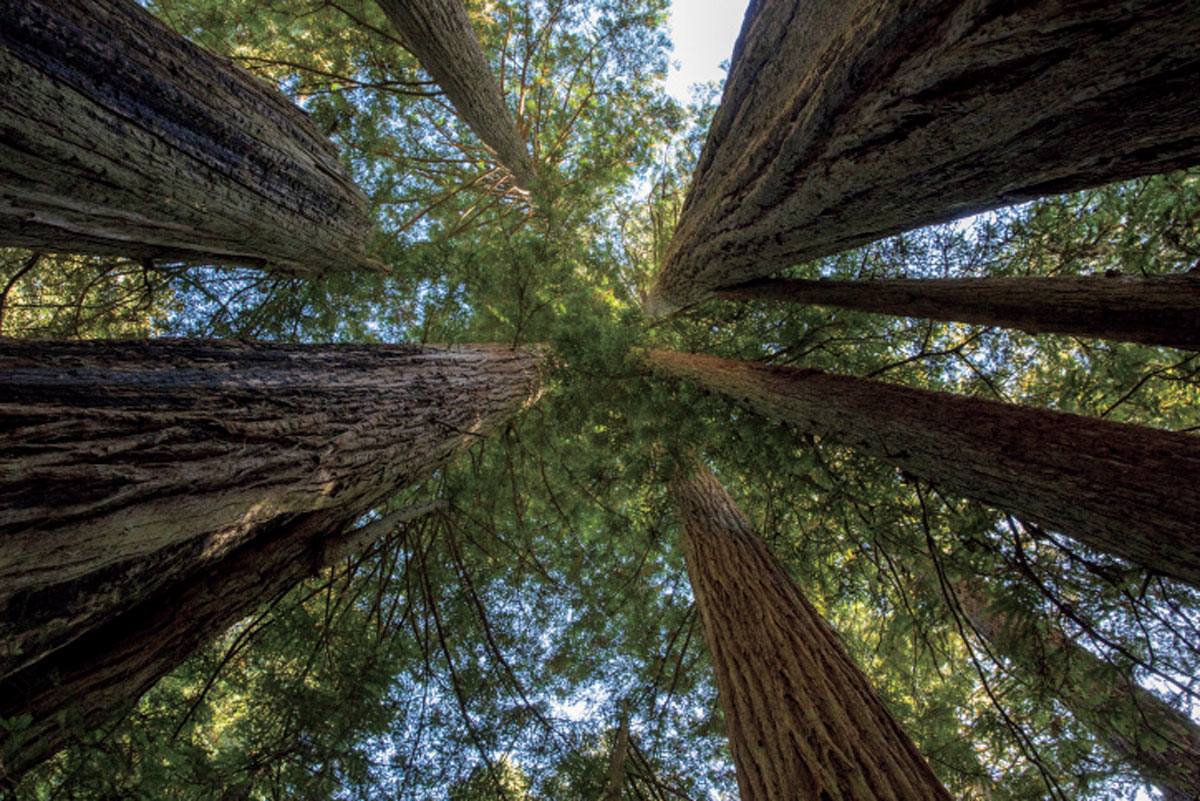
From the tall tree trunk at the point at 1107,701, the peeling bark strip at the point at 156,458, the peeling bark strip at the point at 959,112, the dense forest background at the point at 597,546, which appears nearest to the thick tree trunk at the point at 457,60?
the dense forest background at the point at 597,546

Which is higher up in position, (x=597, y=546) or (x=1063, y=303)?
(x=1063, y=303)

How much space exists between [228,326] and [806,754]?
191 inches

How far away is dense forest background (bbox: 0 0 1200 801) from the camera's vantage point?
2.50 m

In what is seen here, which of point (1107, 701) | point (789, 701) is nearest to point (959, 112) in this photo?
point (789, 701)

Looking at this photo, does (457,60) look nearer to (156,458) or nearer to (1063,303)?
(156,458)

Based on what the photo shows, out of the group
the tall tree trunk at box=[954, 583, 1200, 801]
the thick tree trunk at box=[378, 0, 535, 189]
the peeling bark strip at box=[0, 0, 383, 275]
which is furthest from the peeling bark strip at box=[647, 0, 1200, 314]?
the peeling bark strip at box=[0, 0, 383, 275]

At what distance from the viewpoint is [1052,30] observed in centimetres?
112

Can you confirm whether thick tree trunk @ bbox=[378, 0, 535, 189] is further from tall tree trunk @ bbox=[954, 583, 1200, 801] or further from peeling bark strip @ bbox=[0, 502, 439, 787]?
tall tree trunk @ bbox=[954, 583, 1200, 801]

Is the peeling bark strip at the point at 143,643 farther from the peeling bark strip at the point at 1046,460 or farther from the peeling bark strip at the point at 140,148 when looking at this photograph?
the peeling bark strip at the point at 1046,460

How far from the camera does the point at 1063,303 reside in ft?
7.30

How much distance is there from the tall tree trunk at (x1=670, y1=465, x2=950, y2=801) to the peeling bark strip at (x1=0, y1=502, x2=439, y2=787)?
7.63ft

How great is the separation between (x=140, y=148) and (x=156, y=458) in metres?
1.40

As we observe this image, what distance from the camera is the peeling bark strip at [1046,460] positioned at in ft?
4.92

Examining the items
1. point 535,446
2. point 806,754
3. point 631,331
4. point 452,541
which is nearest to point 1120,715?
point 806,754
